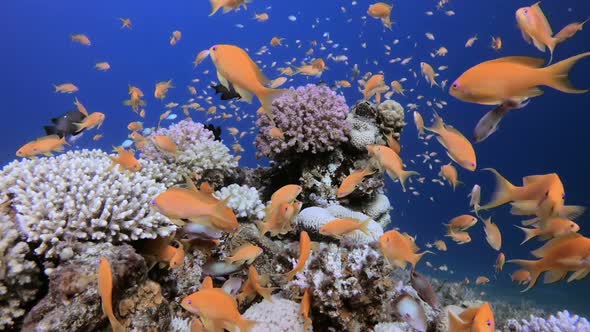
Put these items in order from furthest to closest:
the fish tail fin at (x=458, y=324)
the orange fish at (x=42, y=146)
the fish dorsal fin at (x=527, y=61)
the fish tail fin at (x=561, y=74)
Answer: the orange fish at (x=42, y=146) → the fish tail fin at (x=458, y=324) → the fish dorsal fin at (x=527, y=61) → the fish tail fin at (x=561, y=74)

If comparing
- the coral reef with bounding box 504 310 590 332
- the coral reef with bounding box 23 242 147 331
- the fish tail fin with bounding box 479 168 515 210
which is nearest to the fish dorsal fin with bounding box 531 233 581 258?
the fish tail fin with bounding box 479 168 515 210

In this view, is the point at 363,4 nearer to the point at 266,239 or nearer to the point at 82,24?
the point at 266,239

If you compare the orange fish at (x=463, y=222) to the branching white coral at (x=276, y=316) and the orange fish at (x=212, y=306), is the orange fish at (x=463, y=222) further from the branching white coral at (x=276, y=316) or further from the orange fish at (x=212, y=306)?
the orange fish at (x=212, y=306)

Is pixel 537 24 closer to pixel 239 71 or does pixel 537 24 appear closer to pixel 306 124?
pixel 239 71

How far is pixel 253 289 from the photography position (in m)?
3.79

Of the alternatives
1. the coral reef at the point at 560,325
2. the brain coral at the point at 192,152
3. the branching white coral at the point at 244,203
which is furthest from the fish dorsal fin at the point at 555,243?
the brain coral at the point at 192,152

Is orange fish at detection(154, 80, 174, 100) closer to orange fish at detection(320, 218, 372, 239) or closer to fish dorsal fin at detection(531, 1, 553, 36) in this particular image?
orange fish at detection(320, 218, 372, 239)

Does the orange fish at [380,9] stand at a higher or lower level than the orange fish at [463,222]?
higher

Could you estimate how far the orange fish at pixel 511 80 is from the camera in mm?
2242

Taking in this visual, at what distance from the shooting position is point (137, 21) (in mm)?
97625

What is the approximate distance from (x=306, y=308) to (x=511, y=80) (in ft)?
9.06

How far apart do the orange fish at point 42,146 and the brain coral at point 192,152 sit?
51.0 inches

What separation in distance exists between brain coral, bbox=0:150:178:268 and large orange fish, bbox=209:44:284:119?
75.4 inches

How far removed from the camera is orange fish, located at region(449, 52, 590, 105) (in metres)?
2.24
